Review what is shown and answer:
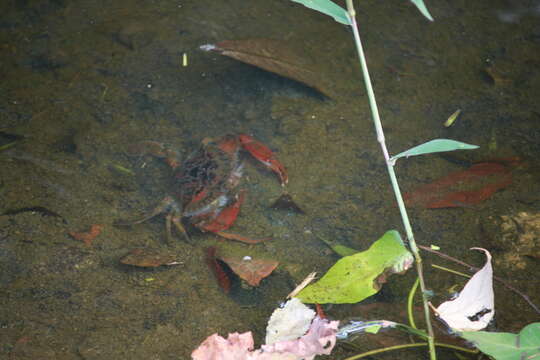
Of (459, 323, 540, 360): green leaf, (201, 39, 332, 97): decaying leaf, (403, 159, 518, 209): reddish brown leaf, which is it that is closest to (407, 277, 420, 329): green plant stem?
(459, 323, 540, 360): green leaf

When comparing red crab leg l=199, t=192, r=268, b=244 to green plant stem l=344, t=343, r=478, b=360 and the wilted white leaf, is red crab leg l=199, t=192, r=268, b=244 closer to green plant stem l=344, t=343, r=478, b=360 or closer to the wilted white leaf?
the wilted white leaf

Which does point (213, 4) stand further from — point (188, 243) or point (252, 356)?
point (252, 356)

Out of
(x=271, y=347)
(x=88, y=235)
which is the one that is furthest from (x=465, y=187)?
(x=88, y=235)

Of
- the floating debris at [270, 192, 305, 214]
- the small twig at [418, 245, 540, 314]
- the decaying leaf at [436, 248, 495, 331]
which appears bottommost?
the floating debris at [270, 192, 305, 214]

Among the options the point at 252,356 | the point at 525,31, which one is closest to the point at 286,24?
the point at 525,31

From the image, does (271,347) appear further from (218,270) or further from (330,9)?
(330,9)

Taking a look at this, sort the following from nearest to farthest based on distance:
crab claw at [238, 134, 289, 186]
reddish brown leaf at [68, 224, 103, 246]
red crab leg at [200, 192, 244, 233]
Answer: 1. reddish brown leaf at [68, 224, 103, 246]
2. red crab leg at [200, 192, 244, 233]
3. crab claw at [238, 134, 289, 186]
